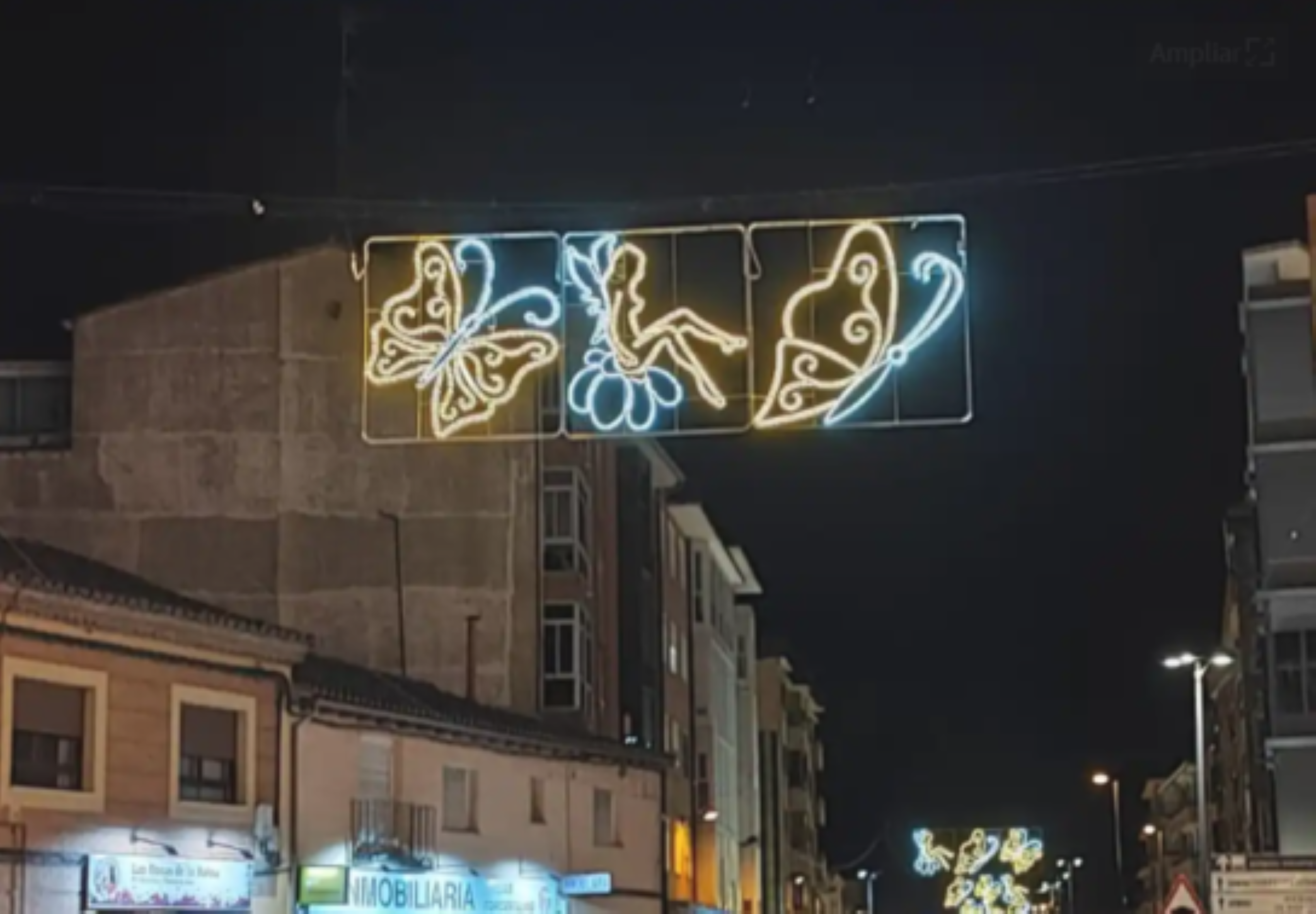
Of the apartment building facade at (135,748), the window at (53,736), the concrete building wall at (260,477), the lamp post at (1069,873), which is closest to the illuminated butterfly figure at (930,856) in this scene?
the lamp post at (1069,873)

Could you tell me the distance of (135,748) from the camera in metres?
30.0

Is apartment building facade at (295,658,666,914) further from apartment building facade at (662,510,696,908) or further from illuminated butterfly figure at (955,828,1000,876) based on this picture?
illuminated butterfly figure at (955,828,1000,876)

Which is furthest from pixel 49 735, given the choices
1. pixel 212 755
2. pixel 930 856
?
pixel 930 856

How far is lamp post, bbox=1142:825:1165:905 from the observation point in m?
134

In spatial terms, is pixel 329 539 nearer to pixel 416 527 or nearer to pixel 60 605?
pixel 416 527

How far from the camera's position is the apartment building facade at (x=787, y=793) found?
9881cm

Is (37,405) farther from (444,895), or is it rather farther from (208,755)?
(208,755)

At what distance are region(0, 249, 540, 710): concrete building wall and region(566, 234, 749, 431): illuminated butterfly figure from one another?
28.6 m

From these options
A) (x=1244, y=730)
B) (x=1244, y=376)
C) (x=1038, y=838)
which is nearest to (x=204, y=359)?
(x=1244, y=376)

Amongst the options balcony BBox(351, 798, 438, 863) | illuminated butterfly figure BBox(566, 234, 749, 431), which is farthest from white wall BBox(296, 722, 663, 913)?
illuminated butterfly figure BBox(566, 234, 749, 431)

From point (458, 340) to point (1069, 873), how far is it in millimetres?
108623

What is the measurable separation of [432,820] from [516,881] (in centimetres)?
299

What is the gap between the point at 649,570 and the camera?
63094 mm

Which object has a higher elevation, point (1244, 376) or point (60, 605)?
point (1244, 376)
